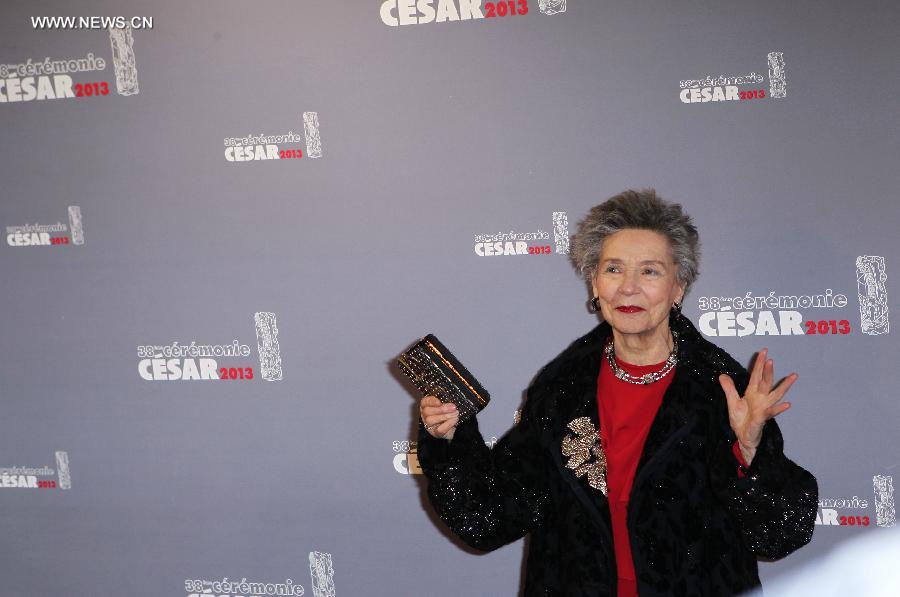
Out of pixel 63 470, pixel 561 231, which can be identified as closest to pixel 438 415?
pixel 561 231

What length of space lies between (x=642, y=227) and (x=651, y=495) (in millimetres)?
644

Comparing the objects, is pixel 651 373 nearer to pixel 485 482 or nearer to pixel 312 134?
pixel 485 482

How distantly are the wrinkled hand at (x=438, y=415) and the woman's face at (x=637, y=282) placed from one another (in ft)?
1.47

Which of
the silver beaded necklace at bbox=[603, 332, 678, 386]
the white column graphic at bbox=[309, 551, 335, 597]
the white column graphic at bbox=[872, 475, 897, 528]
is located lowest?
the white column graphic at bbox=[309, 551, 335, 597]

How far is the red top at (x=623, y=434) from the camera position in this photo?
212 cm

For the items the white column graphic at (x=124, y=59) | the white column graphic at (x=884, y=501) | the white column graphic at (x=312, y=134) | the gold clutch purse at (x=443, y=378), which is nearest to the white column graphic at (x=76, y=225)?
the white column graphic at (x=124, y=59)

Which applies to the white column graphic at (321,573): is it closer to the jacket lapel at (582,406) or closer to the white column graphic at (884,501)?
the jacket lapel at (582,406)

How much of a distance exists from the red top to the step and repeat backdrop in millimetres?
670

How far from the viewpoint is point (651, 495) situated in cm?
209

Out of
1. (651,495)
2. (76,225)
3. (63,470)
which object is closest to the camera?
(651,495)

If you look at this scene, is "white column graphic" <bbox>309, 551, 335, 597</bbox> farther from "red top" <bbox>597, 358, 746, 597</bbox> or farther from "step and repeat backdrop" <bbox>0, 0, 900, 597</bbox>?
"red top" <bbox>597, 358, 746, 597</bbox>

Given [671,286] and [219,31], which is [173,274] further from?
[671,286]

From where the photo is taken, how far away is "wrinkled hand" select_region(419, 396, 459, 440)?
2145mm

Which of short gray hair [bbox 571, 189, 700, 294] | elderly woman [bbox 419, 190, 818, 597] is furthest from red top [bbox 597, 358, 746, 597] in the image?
short gray hair [bbox 571, 189, 700, 294]
